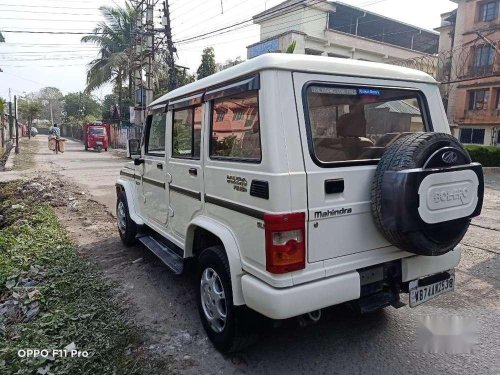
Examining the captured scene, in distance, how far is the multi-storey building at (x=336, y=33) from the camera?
28.8 m

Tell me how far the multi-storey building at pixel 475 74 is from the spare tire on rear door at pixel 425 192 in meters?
24.0

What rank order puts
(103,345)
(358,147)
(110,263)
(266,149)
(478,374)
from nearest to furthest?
(266,149), (478,374), (358,147), (103,345), (110,263)

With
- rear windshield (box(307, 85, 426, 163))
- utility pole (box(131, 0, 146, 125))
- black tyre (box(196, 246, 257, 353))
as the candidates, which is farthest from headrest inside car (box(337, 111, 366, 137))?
utility pole (box(131, 0, 146, 125))

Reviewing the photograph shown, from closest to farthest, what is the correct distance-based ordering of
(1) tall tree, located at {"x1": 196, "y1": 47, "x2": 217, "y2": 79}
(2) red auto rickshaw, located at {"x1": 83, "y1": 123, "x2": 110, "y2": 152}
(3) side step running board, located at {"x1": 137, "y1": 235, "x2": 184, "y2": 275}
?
1. (3) side step running board, located at {"x1": 137, "y1": 235, "x2": 184, "y2": 275}
2. (1) tall tree, located at {"x1": 196, "y1": 47, "x2": 217, "y2": 79}
3. (2) red auto rickshaw, located at {"x1": 83, "y1": 123, "x2": 110, "y2": 152}

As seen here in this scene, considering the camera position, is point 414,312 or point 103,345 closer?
point 103,345

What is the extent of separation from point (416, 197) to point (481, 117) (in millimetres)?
27655

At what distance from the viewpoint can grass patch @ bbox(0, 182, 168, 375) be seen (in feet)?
8.91

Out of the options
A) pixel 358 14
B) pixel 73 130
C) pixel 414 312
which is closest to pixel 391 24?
pixel 358 14

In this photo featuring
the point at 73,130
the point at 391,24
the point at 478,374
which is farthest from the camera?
the point at 73,130

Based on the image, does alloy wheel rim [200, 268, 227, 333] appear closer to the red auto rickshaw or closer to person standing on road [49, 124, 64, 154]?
→ person standing on road [49, 124, 64, 154]

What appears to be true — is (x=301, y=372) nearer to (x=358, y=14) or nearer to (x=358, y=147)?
(x=358, y=147)

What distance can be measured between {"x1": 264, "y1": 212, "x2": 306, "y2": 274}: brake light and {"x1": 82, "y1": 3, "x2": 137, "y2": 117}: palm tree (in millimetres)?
25450

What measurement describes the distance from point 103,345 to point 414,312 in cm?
271

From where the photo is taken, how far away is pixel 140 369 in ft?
8.61
